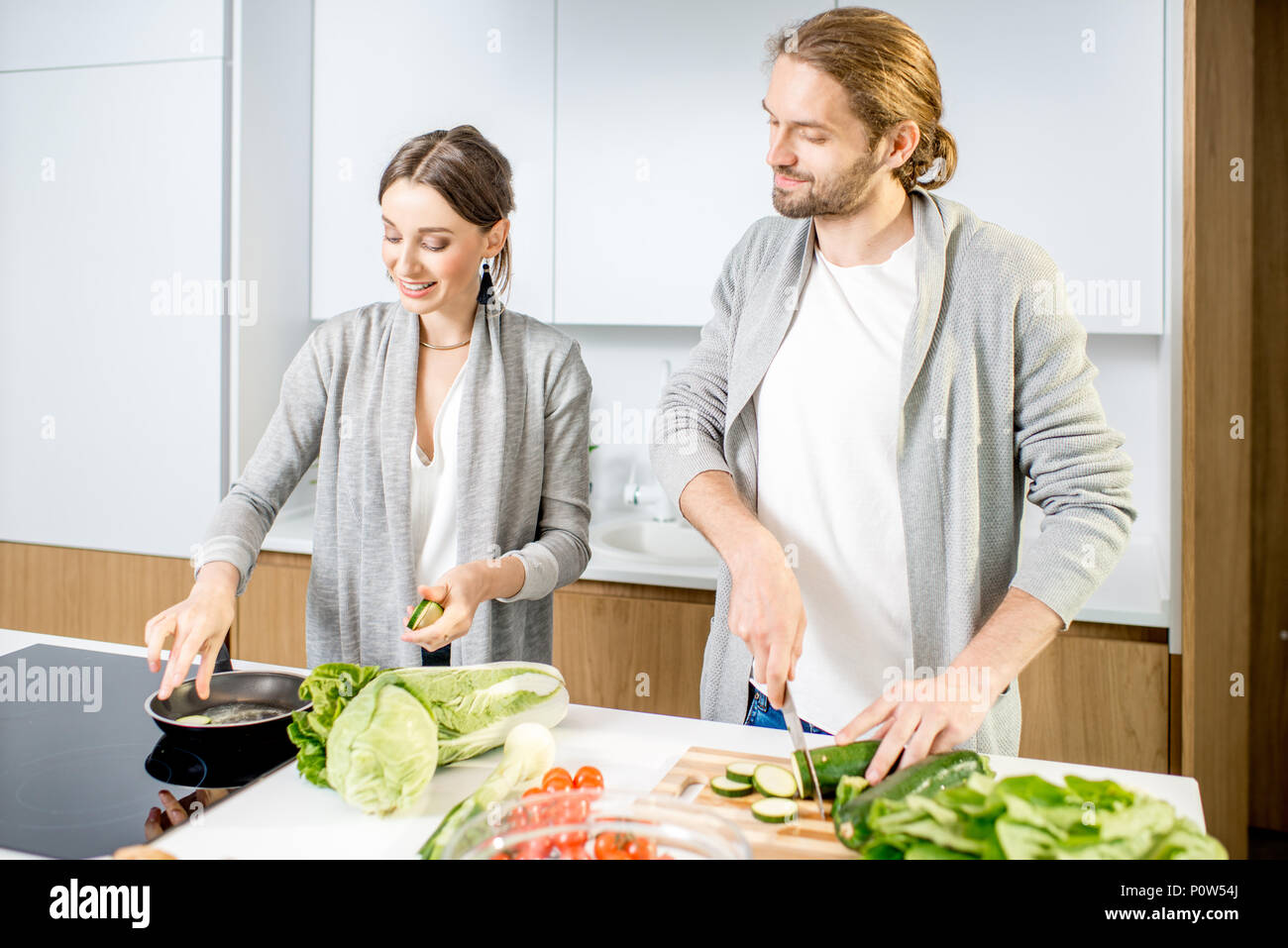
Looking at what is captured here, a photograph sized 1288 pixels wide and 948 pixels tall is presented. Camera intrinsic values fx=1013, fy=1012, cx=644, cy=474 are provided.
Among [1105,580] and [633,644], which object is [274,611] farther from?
[1105,580]

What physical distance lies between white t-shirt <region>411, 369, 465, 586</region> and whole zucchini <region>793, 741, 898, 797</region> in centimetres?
78

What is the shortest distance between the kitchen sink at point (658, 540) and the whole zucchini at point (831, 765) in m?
1.50

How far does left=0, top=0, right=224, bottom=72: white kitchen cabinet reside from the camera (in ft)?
8.36

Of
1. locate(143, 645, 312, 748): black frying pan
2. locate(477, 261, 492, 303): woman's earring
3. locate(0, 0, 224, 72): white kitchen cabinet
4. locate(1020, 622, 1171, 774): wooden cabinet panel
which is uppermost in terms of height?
locate(0, 0, 224, 72): white kitchen cabinet

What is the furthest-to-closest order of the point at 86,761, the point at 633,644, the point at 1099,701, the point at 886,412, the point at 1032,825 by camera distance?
the point at 633,644, the point at 1099,701, the point at 886,412, the point at 86,761, the point at 1032,825

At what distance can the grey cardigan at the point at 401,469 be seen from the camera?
159 cm

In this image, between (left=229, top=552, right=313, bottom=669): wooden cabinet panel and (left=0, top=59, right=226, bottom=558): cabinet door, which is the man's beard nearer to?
(left=229, top=552, right=313, bottom=669): wooden cabinet panel

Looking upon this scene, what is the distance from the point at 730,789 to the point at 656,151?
1.84 metres

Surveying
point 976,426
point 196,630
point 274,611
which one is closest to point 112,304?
point 274,611

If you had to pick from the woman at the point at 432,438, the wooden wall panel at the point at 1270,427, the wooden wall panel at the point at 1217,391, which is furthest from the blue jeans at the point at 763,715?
the wooden wall panel at the point at 1270,427

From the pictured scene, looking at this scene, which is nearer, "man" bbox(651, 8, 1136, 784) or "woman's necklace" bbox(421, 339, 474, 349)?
"man" bbox(651, 8, 1136, 784)

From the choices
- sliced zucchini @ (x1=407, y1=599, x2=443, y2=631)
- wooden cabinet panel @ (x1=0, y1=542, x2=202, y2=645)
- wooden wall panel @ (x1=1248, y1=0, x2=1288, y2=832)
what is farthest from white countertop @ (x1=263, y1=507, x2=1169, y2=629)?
sliced zucchini @ (x1=407, y1=599, x2=443, y2=631)

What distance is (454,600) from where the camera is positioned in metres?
1.27
